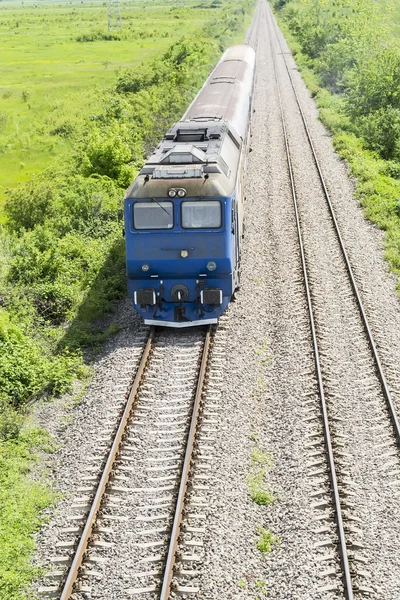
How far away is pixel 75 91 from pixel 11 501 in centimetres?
4720

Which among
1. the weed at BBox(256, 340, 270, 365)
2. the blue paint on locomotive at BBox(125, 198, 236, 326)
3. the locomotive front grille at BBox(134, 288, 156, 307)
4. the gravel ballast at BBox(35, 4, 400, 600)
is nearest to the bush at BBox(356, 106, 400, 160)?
the gravel ballast at BBox(35, 4, 400, 600)

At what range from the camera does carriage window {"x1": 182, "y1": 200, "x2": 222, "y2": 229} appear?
1520 cm

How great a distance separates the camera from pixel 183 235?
50.5ft

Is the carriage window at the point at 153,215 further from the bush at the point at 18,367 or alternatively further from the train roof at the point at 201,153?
the bush at the point at 18,367

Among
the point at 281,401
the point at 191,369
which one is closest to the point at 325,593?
the point at 281,401

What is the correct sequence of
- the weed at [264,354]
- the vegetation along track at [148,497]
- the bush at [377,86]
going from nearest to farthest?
the vegetation along track at [148,497] → the weed at [264,354] → the bush at [377,86]

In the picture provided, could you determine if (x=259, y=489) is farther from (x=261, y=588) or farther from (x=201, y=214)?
(x=201, y=214)

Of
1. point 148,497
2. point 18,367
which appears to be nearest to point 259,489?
point 148,497

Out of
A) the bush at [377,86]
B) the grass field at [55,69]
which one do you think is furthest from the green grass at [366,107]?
the grass field at [55,69]

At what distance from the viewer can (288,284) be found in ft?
61.6

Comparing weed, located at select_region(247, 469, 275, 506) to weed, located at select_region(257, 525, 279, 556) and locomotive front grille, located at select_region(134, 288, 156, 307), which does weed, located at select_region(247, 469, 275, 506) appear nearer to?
weed, located at select_region(257, 525, 279, 556)

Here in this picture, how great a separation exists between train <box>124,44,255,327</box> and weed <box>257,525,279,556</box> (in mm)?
6370

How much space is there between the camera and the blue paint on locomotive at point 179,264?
50.5ft

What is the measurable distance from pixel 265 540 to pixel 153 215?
25.3 ft
